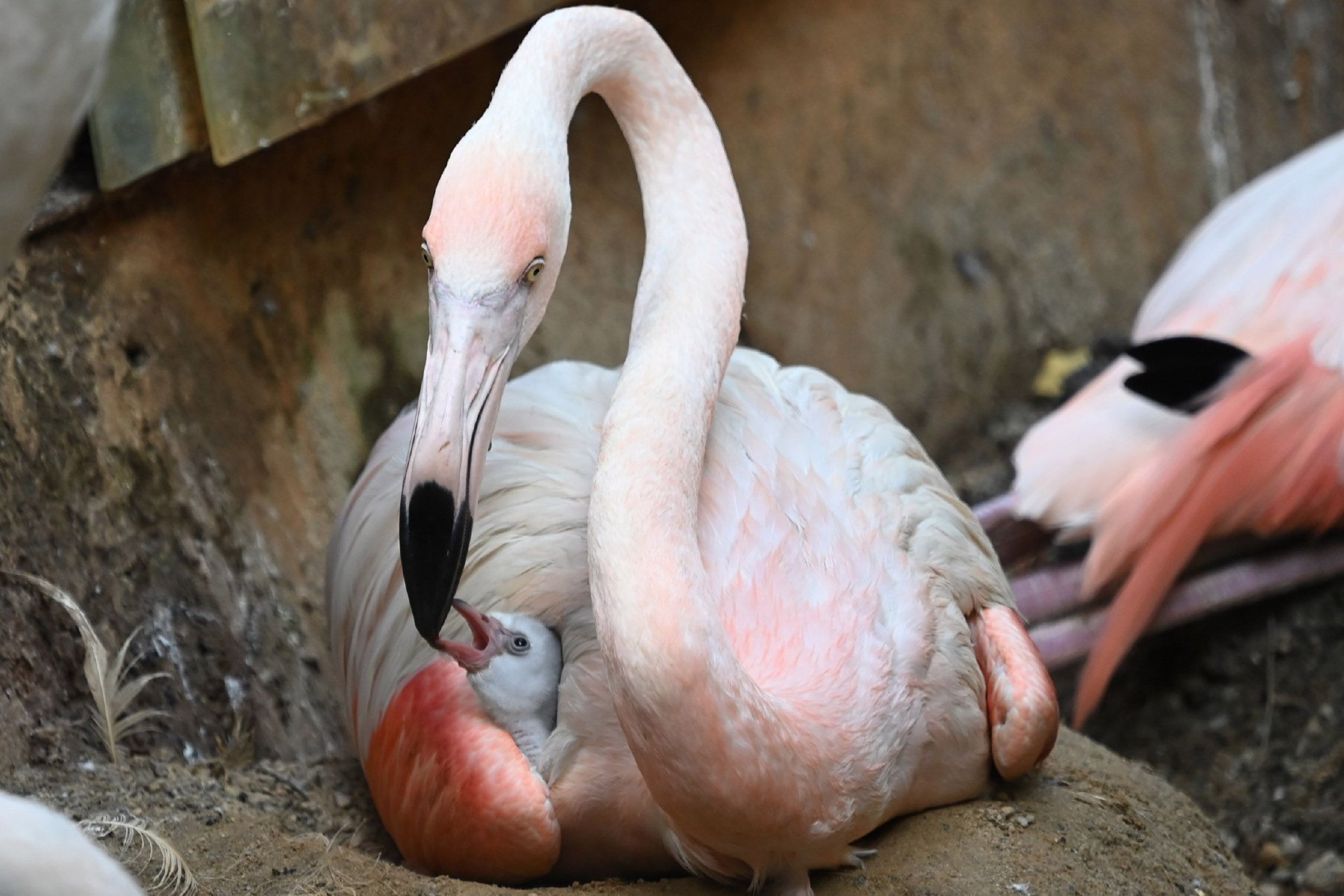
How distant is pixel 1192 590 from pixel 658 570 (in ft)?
7.70

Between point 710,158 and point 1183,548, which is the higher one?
point 710,158

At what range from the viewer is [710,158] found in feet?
9.07

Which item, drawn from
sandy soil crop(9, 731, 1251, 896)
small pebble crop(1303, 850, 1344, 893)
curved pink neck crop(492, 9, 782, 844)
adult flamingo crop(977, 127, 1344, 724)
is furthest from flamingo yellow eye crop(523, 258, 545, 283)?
small pebble crop(1303, 850, 1344, 893)

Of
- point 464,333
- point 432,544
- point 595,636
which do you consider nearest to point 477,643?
point 595,636

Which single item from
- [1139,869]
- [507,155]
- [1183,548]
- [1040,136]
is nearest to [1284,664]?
[1183,548]

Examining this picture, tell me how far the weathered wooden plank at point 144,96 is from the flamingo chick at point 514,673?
4.46ft

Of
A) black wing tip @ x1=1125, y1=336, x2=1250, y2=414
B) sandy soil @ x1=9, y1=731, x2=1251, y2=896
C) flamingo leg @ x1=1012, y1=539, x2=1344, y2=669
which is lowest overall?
flamingo leg @ x1=1012, y1=539, x2=1344, y2=669

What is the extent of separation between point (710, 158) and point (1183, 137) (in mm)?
3191

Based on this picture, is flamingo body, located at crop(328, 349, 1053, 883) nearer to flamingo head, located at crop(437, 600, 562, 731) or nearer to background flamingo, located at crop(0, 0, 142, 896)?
flamingo head, located at crop(437, 600, 562, 731)

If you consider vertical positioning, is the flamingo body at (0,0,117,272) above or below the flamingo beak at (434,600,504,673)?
above

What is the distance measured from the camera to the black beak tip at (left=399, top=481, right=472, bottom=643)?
6.78 ft

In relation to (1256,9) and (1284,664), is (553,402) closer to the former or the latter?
(1284,664)

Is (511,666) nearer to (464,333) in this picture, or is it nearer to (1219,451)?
(464,333)

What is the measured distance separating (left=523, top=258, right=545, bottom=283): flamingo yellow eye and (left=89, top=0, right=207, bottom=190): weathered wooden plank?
4.57 feet
